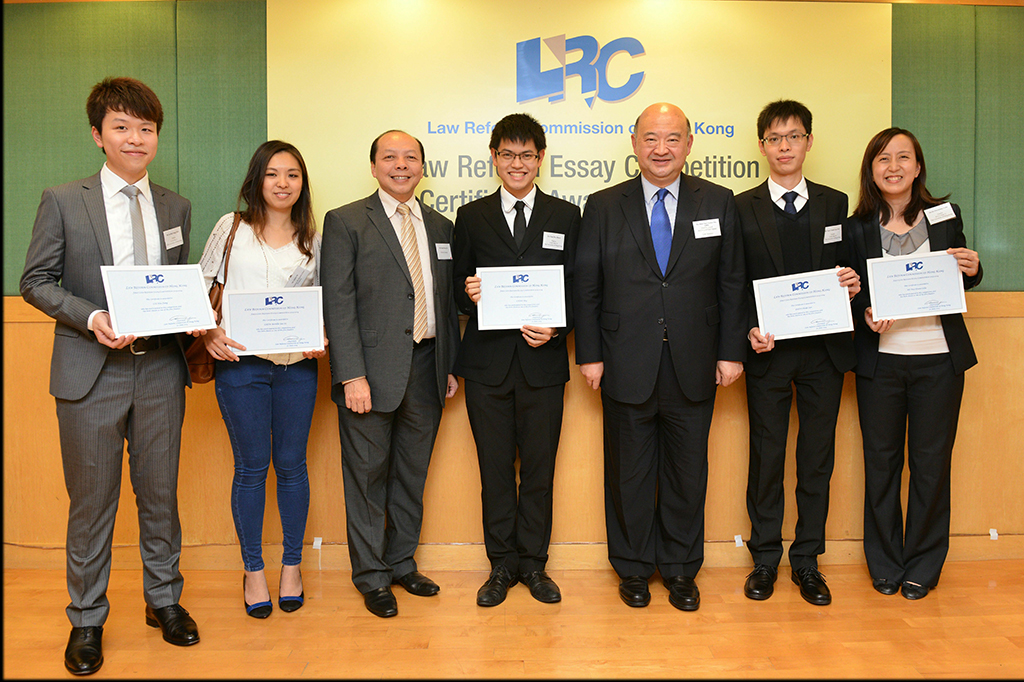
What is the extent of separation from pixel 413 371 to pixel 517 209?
0.87 meters

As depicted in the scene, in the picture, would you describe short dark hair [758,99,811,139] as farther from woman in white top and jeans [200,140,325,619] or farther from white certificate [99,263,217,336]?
white certificate [99,263,217,336]

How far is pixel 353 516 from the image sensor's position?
3.07 metres

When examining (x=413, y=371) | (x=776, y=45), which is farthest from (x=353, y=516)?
(x=776, y=45)

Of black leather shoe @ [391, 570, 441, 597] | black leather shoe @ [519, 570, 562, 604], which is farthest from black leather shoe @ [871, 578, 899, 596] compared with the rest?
black leather shoe @ [391, 570, 441, 597]

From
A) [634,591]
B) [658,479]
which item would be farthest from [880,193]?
[634,591]

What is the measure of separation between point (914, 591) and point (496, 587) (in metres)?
1.94

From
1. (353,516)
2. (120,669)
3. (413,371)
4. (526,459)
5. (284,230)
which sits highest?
(284,230)

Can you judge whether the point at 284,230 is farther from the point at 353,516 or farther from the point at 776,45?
the point at 776,45

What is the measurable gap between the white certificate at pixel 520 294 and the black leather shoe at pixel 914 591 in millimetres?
2056

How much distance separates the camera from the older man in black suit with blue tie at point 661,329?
2949mm

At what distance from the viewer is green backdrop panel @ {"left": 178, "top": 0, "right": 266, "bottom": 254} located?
11.5 feet

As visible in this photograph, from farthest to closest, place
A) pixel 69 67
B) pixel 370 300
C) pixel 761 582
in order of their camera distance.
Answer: pixel 69 67 → pixel 761 582 → pixel 370 300

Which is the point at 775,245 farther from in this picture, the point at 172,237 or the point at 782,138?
the point at 172,237

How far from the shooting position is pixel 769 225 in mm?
3076
